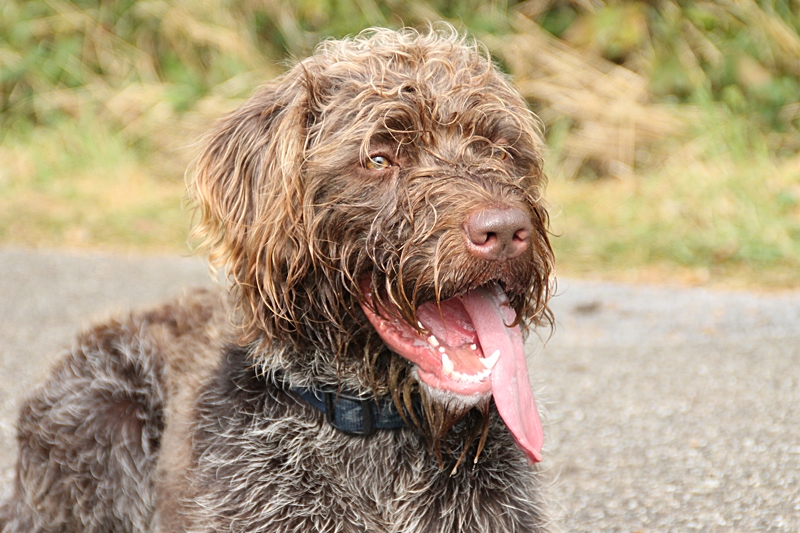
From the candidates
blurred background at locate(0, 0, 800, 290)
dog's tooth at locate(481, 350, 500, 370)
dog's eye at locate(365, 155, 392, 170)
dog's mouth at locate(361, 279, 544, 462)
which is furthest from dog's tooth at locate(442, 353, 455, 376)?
blurred background at locate(0, 0, 800, 290)

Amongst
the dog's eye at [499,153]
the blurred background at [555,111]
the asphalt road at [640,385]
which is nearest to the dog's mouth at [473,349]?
the dog's eye at [499,153]

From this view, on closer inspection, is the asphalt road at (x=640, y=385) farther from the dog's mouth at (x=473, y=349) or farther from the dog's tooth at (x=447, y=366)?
the dog's tooth at (x=447, y=366)

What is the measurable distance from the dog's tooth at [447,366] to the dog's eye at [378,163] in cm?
67

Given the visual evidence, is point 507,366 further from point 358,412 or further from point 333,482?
point 333,482

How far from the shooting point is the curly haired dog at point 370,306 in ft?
9.34

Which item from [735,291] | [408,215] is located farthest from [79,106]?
[408,215]

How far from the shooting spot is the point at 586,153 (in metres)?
12.3

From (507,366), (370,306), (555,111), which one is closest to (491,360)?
(507,366)

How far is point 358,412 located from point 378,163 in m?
0.88

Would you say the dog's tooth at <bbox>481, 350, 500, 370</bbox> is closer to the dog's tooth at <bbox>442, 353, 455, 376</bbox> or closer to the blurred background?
the dog's tooth at <bbox>442, 353, 455, 376</bbox>

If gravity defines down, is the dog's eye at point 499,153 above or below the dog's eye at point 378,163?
below

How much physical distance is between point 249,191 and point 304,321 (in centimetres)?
52

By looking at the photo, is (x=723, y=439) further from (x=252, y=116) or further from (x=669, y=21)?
(x=669, y=21)

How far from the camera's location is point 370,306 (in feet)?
9.74
